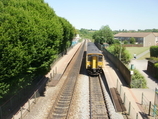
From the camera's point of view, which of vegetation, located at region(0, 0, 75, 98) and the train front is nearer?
Result: vegetation, located at region(0, 0, 75, 98)

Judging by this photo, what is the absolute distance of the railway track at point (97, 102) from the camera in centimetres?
1296

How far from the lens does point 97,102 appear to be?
604 inches

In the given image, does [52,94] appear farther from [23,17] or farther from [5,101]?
[23,17]

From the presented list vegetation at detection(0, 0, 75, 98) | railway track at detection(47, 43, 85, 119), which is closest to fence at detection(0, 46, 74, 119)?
vegetation at detection(0, 0, 75, 98)

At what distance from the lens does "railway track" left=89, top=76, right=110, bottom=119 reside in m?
13.0

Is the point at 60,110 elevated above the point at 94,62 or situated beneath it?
situated beneath

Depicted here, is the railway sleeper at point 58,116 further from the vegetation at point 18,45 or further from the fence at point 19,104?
the vegetation at point 18,45

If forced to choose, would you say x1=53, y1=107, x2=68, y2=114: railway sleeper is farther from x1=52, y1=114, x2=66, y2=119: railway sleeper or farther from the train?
the train

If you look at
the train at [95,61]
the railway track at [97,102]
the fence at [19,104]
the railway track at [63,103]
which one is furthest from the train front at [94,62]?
the fence at [19,104]

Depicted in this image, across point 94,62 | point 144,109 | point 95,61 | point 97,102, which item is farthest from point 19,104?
point 95,61

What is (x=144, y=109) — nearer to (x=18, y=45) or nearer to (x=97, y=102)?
(x=97, y=102)

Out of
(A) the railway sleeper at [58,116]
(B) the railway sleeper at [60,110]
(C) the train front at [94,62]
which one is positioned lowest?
(A) the railway sleeper at [58,116]

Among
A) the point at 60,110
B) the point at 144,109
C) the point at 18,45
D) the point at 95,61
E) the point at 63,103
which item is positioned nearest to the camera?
the point at 18,45

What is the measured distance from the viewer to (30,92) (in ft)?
58.3
